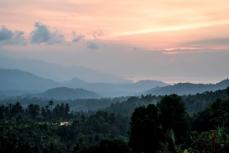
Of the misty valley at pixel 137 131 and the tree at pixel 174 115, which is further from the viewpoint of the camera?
the tree at pixel 174 115

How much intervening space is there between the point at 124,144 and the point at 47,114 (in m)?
56.4

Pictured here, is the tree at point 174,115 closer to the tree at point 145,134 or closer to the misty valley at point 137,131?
the misty valley at point 137,131

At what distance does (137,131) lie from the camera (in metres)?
41.6

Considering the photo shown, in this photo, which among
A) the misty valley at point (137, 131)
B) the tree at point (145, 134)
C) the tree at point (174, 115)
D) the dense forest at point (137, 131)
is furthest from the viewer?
the tree at point (174, 115)

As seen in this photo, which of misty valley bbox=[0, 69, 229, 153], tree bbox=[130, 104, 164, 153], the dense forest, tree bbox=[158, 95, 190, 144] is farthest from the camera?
tree bbox=[158, 95, 190, 144]

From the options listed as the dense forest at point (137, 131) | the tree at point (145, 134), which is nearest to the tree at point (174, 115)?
the dense forest at point (137, 131)

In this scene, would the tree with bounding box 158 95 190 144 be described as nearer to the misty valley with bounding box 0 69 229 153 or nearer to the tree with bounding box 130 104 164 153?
the misty valley with bounding box 0 69 229 153

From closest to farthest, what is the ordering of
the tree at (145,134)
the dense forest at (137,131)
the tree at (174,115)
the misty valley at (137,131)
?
1. the dense forest at (137,131)
2. the misty valley at (137,131)
3. the tree at (145,134)
4. the tree at (174,115)

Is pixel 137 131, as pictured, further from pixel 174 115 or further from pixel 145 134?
pixel 174 115

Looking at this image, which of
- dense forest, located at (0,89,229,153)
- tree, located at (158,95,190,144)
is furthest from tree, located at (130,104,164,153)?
tree, located at (158,95,190,144)

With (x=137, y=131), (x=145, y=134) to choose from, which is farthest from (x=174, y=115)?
(x=137, y=131)

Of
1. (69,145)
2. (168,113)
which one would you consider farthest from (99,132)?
(168,113)

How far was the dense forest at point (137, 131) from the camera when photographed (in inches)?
718

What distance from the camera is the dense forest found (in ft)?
59.8
